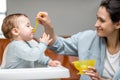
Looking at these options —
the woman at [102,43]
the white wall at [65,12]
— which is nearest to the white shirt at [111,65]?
the woman at [102,43]

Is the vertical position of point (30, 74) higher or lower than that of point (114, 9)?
Answer: lower

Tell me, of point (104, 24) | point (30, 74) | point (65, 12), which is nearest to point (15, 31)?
point (30, 74)

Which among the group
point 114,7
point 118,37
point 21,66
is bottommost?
point 21,66

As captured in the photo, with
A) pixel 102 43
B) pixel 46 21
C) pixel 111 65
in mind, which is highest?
pixel 46 21

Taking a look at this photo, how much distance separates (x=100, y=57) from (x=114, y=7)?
0.30m

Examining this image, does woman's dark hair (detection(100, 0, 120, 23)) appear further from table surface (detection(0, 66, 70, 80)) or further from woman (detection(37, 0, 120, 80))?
table surface (detection(0, 66, 70, 80))

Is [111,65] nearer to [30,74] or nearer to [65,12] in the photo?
[30,74]

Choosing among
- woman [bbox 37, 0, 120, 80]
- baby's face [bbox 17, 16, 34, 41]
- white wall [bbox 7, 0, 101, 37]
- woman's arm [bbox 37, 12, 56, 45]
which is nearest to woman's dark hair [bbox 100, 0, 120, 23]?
woman [bbox 37, 0, 120, 80]

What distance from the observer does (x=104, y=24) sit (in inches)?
57.5

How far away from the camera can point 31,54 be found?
4.31ft

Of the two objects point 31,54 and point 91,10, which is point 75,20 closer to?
point 91,10

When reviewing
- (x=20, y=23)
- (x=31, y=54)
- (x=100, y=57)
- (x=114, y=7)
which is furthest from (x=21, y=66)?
(x=114, y=7)

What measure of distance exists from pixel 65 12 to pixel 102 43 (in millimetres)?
1258

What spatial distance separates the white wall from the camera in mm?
2711
